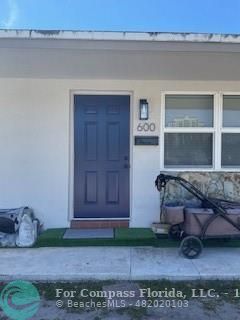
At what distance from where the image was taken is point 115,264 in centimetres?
446

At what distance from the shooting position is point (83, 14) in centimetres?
1022

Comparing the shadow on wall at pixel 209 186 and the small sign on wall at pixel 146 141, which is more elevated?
the small sign on wall at pixel 146 141

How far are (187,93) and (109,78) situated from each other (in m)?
1.27

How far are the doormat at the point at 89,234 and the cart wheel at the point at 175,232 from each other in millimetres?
842

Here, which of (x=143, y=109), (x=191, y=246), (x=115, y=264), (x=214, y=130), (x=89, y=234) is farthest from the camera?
(x=214, y=130)

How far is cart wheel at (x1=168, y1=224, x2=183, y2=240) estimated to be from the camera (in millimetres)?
5060

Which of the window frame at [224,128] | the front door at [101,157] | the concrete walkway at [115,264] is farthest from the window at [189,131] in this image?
the concrete walkway at [115,264]

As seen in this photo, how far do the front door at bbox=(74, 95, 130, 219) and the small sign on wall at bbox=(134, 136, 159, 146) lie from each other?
191 mm

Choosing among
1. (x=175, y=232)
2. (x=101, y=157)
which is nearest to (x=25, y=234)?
(x=101, y=157)

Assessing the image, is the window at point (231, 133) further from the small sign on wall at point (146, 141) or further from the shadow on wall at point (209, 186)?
the small sign on wall at point (146, 141)

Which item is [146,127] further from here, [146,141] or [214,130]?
[214,130]

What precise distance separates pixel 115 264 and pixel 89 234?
1.22 metres

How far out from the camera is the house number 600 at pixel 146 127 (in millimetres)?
5977

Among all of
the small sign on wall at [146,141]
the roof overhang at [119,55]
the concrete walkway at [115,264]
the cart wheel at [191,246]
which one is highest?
the roof overhang at [119,55]
